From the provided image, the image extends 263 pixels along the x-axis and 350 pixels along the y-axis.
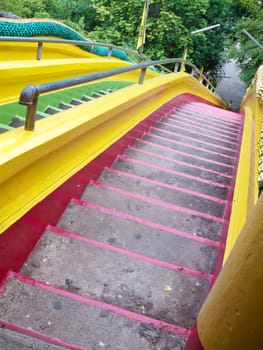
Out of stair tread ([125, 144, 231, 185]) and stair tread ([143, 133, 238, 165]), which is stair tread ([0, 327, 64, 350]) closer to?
stair tread ([125, 144, 231, 185])

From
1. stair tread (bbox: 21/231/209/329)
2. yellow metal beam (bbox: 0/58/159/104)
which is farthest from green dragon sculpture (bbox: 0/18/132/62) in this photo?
stair tread (bbox: 21/231/209/329)

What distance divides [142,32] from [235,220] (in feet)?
31.6

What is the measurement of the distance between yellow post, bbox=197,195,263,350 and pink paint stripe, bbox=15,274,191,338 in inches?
24.6

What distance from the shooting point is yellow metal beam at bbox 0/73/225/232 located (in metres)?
1.91

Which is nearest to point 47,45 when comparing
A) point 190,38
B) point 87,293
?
point 87,293

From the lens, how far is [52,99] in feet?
16.2

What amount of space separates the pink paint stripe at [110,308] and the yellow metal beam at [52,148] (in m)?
0.33

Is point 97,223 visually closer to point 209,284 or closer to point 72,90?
point 209,284

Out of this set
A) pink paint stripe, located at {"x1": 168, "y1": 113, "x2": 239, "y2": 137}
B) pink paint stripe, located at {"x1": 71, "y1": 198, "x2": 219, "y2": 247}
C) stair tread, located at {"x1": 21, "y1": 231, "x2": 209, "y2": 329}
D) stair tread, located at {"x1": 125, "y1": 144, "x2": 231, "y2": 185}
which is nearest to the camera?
stair tread, located at {"x1": 21, "y1": 231, "x2": 209, "y2": 329}

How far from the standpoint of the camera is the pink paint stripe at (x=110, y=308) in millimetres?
2012

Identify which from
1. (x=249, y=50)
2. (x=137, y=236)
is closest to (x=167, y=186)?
(x=137, y=236)

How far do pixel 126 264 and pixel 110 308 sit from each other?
41 cm

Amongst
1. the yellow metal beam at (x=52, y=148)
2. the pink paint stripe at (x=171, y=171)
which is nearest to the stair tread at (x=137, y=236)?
the yellow metal beam at (x=52, y=148)

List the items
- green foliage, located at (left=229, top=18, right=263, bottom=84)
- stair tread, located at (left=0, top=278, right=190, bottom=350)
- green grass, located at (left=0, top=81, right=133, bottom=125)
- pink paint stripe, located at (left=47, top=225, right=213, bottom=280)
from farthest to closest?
1. green foliage, located at (left=229, top=18, right=263, bottom=84)
2. green grass, located at (left=0, top=81, right=133, bottom=125)
3. pink paint stripe, located at (left=47, top=225, right=213, bottom=280)
4. stair tread, located at (left=0, top=278, right=190, bottom=350)
